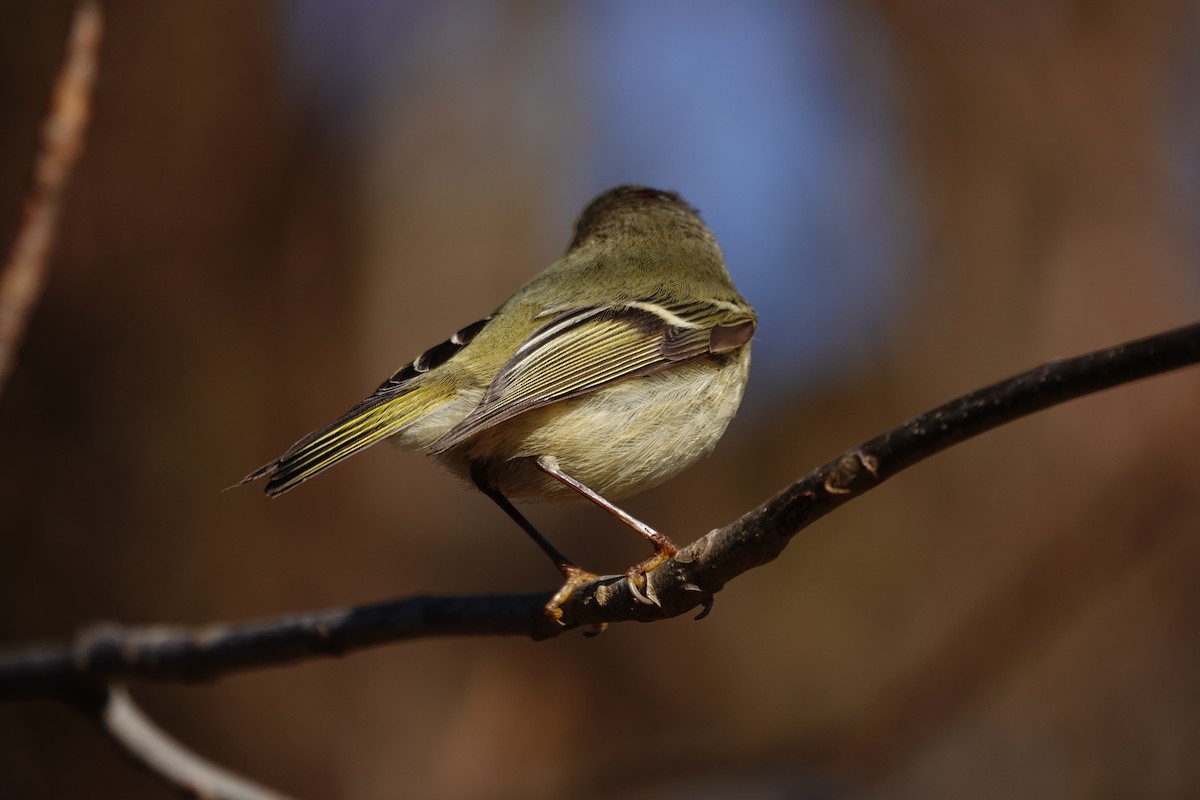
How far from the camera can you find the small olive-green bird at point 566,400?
8.39 feet

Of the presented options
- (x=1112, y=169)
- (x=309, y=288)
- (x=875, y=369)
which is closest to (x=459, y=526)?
(x=309, y=288)

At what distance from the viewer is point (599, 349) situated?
2.84 metres

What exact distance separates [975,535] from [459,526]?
7.74 ft

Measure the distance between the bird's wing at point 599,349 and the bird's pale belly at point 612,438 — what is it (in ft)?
0.19

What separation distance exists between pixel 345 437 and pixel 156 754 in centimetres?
85

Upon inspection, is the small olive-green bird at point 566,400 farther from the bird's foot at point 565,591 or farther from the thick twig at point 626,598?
the thick twig at point 626,598

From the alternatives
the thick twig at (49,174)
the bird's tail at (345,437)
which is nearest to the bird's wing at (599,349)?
the bird's tail at (345,437)

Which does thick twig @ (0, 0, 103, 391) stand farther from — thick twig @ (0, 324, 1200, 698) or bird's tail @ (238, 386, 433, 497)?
thick twig @ (0, 324, 1200, 698)

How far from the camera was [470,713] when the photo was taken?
15.8 feet

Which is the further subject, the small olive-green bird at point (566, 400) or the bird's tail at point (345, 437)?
the small olive-green bird at point (566, 400)

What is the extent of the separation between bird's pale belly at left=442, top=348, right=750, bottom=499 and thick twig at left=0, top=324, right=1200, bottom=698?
1.62 ft

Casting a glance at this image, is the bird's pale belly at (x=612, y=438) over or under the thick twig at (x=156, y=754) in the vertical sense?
over

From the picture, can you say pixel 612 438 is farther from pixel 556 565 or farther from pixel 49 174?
pixel 49 174

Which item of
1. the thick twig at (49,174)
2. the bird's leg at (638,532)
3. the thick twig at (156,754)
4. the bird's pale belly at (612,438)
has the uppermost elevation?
the thick twig at (49,174)
